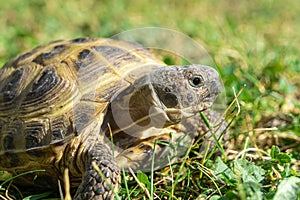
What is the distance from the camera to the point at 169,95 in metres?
2.91

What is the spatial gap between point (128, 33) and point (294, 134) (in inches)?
110

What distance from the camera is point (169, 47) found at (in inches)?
227

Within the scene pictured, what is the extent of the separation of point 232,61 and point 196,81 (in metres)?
2.48

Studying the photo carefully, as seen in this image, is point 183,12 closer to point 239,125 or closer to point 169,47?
point 169,47

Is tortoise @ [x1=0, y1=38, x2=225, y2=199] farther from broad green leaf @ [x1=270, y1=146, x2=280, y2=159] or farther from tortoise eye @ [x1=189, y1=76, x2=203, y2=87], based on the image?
broad green leaf @ [x1=270, y1=146, x2=280, y2=159]

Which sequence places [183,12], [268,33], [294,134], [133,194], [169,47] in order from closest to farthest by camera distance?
[133,194], [294,134], [169,47], [268,33], [183,12]

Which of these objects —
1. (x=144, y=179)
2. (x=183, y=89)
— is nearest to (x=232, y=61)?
(x=183, y=89)

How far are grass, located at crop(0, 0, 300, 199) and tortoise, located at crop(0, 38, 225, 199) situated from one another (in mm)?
235

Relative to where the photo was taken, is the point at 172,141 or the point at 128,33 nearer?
the point at 172,141

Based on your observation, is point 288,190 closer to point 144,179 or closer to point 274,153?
point 274,153

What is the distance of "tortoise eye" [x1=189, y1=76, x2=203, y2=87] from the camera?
9.48 feet

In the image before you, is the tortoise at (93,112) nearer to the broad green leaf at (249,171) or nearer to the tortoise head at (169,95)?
the tortoise head at (169,95)

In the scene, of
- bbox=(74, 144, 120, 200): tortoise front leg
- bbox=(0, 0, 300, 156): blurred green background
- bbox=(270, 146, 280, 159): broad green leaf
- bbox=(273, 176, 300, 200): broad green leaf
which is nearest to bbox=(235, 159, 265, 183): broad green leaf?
bbox=(270, 146, 280, 159): broad green leaf

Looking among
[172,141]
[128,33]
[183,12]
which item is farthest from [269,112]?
[183,12]
